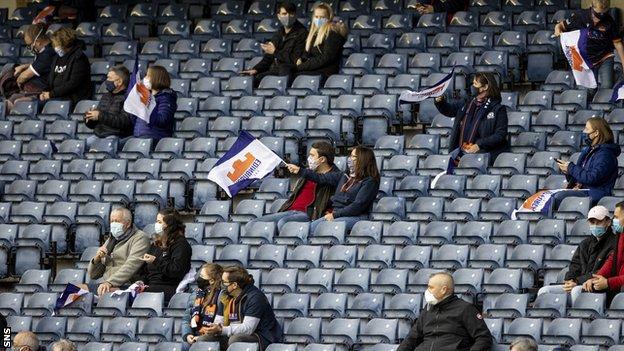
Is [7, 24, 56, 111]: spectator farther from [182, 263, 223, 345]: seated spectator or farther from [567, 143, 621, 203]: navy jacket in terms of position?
[567, 143, 621, 203]: navy jacket

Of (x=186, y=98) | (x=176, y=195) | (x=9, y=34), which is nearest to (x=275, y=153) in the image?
(x=176, y=195)

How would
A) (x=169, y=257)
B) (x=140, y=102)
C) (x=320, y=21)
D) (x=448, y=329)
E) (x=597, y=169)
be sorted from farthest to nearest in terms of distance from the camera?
(x=320, y=21)
(x=140, y=102)
(x=169, y=257)
(x=597, y=169)
(x=448, y=329)

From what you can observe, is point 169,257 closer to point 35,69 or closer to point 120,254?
point 120,254

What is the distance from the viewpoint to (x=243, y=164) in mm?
17062

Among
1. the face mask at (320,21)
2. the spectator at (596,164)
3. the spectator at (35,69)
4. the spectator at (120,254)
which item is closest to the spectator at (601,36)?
the spectator at (596,164)

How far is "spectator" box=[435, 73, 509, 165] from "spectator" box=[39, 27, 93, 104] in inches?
187

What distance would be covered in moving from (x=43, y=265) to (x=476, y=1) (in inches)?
237

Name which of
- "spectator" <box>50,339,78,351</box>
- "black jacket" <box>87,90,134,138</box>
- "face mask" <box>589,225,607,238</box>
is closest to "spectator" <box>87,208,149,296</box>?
"spectator" <box>50,339,78,351</box>

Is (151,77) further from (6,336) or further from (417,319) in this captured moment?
(417,319)

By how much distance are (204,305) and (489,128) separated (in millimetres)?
3687

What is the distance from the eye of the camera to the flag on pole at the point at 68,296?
16016 millimetres

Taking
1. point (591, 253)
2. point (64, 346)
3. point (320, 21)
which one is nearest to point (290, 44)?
point (320, 21)

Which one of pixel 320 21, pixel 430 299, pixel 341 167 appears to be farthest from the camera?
pixel 320 21

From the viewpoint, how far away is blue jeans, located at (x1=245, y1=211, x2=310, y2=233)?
1669 centimetres
